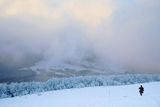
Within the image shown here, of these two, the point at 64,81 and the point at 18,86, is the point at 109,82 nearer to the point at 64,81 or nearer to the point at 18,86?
the point at 64,81

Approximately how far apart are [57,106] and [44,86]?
54.3 metres

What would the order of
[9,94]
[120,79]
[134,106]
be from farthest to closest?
1. [120,79]
2. [9,94]
3. [134,106]

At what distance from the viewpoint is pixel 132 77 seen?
103062 mm

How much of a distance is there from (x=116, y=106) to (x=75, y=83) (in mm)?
64899

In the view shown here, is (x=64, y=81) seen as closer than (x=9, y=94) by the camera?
No

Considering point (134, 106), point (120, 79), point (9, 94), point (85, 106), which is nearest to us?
point (134, 106)

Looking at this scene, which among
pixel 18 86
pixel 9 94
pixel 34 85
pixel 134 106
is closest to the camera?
pixel 134 106

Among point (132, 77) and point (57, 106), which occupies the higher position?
point (132, 77)

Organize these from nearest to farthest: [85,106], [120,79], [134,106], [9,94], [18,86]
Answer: [134,106] → [85,106] → [9,94] → [18,86] → [120,79]

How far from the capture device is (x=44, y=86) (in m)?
91.8

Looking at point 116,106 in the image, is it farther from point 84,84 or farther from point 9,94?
point 84,84

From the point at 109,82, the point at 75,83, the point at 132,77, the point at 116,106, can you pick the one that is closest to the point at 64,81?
the point at 75,83

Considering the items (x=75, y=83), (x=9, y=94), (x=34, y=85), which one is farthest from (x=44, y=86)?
(x=9, y=94)

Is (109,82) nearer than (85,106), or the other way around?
(85,106)
